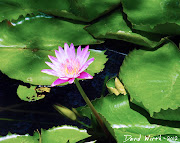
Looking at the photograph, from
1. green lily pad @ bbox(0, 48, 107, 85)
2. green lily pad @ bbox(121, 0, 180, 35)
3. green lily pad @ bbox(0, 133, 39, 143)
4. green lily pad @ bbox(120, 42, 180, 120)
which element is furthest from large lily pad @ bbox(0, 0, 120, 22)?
green lily pad @ bbox(0, 133, 39, 143)

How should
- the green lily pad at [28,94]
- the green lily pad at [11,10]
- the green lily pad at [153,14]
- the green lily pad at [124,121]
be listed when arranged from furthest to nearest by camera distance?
the green lily pad at [11,10] → the green lily pad at [153,14] → the green lily pad at [28,94] → the green lily pad at [124,121]

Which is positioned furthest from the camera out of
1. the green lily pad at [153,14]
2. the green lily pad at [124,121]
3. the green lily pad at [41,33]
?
the green lily pad at [41,33]

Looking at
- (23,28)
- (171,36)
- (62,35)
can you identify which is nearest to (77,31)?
(62,35)

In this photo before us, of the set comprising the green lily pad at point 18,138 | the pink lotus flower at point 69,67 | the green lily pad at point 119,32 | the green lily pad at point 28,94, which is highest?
the green lily pad at point 119,32

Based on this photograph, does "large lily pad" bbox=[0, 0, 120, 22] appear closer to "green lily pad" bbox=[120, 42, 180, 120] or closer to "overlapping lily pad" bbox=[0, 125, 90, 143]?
"green lily pad" bbox=[120, 42, 180, 120]

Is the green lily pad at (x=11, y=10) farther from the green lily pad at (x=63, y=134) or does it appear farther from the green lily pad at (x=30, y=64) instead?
the green lily pad at (x=63, y=134)

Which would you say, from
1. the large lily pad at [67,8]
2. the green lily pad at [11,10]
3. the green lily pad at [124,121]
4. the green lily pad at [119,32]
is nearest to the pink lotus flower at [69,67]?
the green lily pad at [124,121]

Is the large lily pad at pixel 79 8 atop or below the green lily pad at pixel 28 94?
atop
